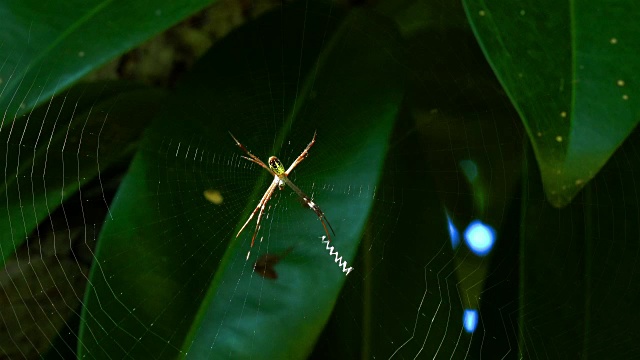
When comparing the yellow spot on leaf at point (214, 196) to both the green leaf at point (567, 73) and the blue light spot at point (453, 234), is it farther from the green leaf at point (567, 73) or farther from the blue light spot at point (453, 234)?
the green leaf at point (567, 73)

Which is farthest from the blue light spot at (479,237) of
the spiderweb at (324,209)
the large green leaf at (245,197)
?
the large green leaf at (245,197)

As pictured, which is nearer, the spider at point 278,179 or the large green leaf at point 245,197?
the large green leaf at point 245,197

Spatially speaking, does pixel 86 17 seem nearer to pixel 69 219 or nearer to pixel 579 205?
pixel 69 219

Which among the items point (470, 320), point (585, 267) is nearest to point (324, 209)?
point (470, 320)

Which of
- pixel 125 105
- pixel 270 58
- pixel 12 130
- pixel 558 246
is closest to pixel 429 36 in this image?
pixel 270 58

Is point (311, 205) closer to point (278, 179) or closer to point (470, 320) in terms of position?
point (278, 179)
